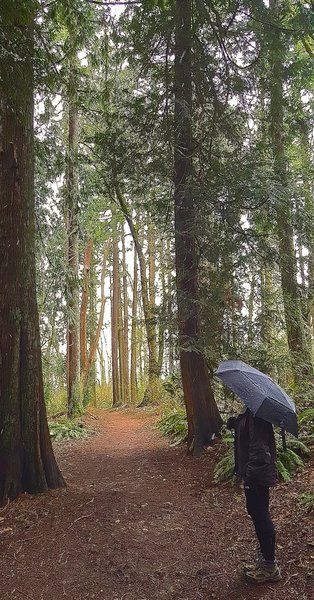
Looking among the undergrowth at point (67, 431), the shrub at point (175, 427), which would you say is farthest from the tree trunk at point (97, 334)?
the shrub at point (175, 427)

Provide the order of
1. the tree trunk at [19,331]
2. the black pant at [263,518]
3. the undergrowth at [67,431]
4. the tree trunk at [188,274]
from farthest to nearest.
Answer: the undergrowth at [67,431] < the tree trunk at [188,274] < the tree trunk at [19,331] < the black pant at [263,518]

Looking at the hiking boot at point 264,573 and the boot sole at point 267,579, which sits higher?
the hiking boot at point 264,573

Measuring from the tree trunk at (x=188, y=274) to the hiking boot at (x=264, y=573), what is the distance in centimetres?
436

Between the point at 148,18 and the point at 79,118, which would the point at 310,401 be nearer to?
the point at 148,18

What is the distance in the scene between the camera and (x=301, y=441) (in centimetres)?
659

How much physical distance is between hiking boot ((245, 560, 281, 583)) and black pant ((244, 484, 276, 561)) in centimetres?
5

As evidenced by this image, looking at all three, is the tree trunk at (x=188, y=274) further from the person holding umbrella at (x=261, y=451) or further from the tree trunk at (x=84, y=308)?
the tree trunk at (x=84, y=308)

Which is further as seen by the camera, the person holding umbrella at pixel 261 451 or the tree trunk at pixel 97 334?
the tree trunk at pixel 97 334

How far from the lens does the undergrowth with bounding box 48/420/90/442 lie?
12.2m

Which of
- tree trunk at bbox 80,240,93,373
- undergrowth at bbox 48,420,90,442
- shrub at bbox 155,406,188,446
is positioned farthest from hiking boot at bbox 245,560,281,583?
tree trunk at bbox 80,240,93,373

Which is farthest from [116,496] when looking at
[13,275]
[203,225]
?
[203,225]

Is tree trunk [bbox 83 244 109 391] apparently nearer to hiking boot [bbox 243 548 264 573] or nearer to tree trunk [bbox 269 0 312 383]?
tree trunk [bbox 269 0 312 383]

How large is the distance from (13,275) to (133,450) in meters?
5.77

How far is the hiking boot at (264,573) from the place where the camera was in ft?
12.2
